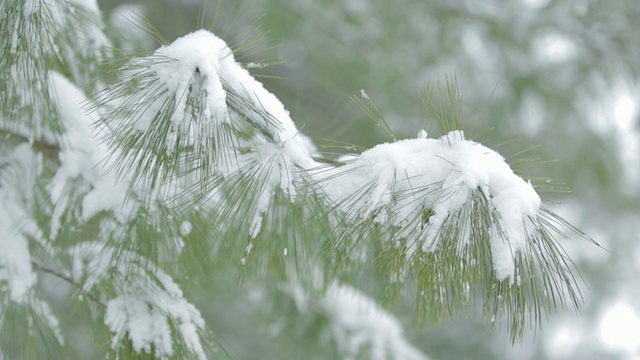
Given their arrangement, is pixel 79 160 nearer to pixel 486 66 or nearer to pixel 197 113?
pixel 197 113

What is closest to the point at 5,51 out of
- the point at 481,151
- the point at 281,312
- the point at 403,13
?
the point at 481,151

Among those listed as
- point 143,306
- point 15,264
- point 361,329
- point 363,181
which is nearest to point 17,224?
point 15,264

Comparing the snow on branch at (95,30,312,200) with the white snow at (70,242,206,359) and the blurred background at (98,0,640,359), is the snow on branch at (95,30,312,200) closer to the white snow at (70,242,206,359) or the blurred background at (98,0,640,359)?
the white snow at (70,242,206,359)

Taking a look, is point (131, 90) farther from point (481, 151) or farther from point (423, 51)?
point (423, 51)

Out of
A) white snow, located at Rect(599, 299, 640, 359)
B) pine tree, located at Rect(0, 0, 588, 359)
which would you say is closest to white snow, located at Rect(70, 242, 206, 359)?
pine tree, located at Rect(0, 0, 588, 359)

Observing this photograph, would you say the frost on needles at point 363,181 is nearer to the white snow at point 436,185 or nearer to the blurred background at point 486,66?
the white snow at point 436,185

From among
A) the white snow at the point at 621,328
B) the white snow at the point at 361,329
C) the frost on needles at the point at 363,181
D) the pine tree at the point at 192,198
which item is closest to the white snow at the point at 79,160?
the pine tree at the point at 192,198
